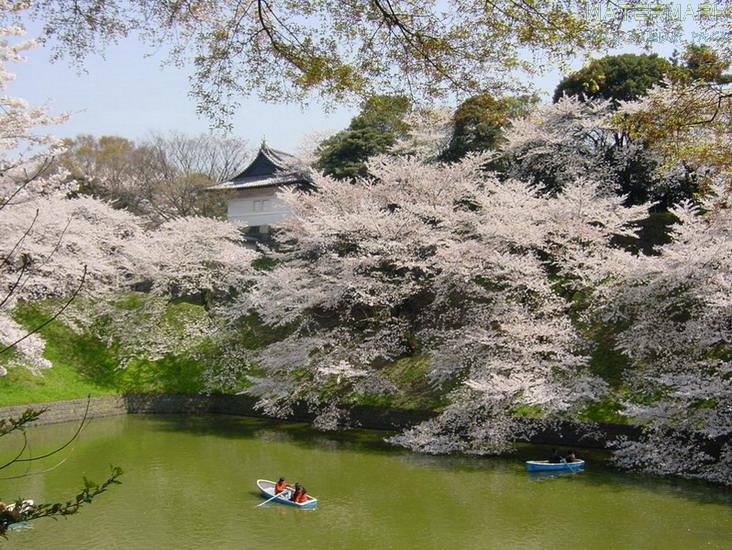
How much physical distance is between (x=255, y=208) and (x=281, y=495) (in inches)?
990

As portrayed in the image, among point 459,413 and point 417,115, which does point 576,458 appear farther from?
point 417,115

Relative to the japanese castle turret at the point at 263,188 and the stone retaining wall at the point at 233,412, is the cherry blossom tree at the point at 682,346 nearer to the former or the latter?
the stone retaining wall at the point at 233,412

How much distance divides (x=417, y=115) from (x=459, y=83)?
66cm

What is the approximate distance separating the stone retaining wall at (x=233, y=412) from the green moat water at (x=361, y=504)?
1386mm

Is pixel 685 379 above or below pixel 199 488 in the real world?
above

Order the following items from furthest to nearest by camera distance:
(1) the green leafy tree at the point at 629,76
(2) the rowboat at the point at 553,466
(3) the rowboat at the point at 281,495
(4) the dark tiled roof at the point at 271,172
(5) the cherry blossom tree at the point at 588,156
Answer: (4) the dark tiled roof at the point at 271,172 < (1) the green leafy tree at the point at 629,76 < (5) the cherry blossom tree at the point at 588,156 < (2) the rowboat at the point at 553,466 < (3) the rowboat at the point at 281,495

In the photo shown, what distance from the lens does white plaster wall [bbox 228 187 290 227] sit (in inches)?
1379

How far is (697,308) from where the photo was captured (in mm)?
14938

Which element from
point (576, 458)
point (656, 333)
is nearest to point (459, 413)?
point (576, 458)

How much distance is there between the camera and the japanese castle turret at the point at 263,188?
34.7 metres

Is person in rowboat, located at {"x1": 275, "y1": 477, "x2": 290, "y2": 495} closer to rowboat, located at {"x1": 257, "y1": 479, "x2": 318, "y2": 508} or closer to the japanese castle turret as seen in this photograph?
rowboat, located at {"x1": 257, "y1": 479, "x2": 318, "y2": 508}

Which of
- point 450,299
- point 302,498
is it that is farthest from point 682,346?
point 302,498

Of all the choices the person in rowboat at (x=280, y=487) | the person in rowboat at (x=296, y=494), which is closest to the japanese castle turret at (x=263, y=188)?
the person in rowboat at (x=280, y=487)

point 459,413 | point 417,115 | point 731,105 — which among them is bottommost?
point 459,413
